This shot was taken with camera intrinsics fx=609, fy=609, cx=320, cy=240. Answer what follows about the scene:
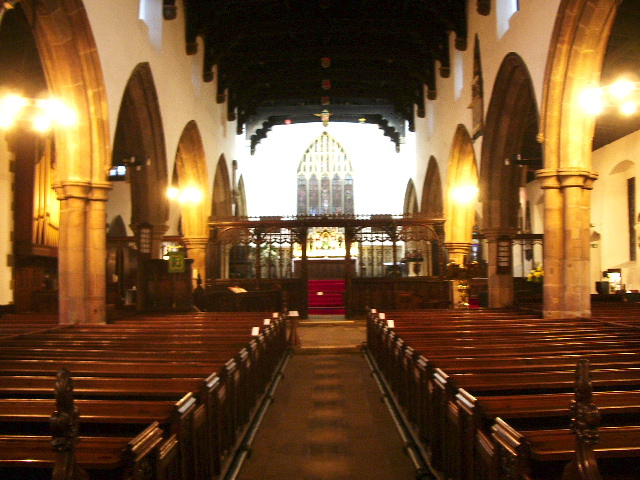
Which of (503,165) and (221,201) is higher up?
(221,201)

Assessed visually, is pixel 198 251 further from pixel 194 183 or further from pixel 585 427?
pixel 585 427

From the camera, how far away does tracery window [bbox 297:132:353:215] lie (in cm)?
2736

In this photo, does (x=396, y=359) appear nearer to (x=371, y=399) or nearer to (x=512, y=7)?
(x=371, y=399)

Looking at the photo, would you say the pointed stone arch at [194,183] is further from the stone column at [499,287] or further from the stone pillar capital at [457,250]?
the stone column at [499,287]

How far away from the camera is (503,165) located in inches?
480

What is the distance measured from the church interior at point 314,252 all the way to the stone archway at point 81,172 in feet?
0.10

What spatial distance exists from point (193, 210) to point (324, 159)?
12.3m

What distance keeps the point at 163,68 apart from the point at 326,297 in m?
8.80

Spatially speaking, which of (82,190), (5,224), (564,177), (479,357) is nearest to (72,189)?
(82,190)

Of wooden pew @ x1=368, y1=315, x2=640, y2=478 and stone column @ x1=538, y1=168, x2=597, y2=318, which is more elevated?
stone column @ x1=538, y1=168, x2=597, y2=318

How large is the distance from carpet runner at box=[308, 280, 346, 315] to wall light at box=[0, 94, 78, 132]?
416 inches

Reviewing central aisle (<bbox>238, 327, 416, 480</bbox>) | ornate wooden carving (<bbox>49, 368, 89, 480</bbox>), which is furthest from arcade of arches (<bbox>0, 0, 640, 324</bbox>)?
ornate wooden carving (<bbox>49, 368, 89, 480</bbox>)

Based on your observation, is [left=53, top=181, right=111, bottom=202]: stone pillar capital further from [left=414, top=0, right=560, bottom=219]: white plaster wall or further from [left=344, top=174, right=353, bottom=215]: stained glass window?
[left=344, top=174, right=353, bottom=215]: stained glass window

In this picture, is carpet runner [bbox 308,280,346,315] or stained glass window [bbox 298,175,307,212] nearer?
carpet runner [bbox 308,280,346,315]
